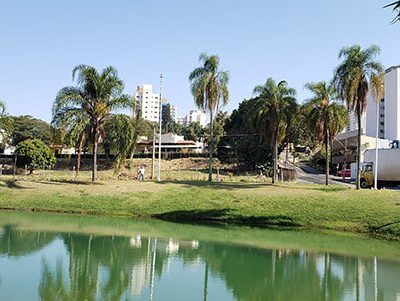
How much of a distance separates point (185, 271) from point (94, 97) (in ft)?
85.4

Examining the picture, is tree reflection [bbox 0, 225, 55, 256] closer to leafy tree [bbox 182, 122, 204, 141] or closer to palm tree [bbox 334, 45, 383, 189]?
palm tree [bbox 334, 45, 383, 189]

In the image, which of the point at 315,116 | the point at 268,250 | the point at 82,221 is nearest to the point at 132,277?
the point at 268,250

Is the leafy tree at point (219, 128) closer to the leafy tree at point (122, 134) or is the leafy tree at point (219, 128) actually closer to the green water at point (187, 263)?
the leafy tree at point (122, 134)

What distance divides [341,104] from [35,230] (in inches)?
1097

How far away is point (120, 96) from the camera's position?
39375mm

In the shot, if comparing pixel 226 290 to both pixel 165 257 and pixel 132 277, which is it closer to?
pixel 132 277

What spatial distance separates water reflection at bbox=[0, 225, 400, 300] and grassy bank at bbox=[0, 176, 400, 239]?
27.2ft

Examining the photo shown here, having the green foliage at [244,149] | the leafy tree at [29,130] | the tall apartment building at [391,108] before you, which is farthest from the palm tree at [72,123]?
the tall apartment building at [391,108]

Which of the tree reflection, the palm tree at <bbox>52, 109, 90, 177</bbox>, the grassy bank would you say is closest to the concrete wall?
the grassy bank

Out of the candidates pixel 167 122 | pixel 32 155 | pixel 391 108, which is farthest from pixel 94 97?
pixel 167 122

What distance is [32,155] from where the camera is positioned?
59656 mm

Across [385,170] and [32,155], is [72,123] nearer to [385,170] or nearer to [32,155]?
[32,155]

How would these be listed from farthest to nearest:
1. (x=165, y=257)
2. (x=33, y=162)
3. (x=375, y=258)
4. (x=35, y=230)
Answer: (x=33, y=162) < (x=35, y=230) < (x=375, y=258) < (x=165, y=257)

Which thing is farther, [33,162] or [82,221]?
[33,162]
